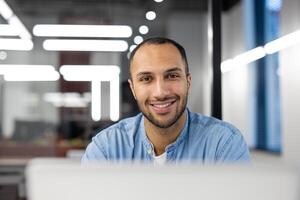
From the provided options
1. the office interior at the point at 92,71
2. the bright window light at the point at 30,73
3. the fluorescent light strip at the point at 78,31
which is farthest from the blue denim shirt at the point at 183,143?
the bright window light at the point at 30,73

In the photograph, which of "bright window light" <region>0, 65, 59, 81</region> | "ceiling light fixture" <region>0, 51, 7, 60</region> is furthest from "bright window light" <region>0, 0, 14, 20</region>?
"bright window light" <region>0, 65, 59, 81</region>

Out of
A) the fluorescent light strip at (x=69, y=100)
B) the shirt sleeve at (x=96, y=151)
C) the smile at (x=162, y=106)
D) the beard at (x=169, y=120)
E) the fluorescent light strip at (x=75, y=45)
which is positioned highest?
the fluorescent light strip at (x=75, y=45)

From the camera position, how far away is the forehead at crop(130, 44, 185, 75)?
57.4 inches

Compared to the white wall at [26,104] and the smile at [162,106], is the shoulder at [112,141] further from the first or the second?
the white wall at [26,104]

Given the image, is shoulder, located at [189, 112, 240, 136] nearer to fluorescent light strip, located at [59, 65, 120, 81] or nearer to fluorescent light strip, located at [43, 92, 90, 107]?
fluorescent light strip, located at [59, 65, 120, 81]

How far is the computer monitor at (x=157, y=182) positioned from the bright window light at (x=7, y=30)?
3615mm

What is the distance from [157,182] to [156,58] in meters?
0.98

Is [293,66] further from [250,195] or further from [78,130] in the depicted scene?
[250,195]

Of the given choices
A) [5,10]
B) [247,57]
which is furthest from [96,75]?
[247,57]

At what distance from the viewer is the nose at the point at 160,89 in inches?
57.6

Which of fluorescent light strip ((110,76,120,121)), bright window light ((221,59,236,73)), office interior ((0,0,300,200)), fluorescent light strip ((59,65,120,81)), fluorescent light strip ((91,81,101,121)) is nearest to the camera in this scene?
bright window light ((221,59,236,73))

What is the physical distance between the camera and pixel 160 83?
4.81 ft

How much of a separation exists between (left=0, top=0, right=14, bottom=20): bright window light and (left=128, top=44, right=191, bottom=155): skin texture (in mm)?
1791

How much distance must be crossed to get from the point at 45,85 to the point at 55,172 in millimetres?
4580
